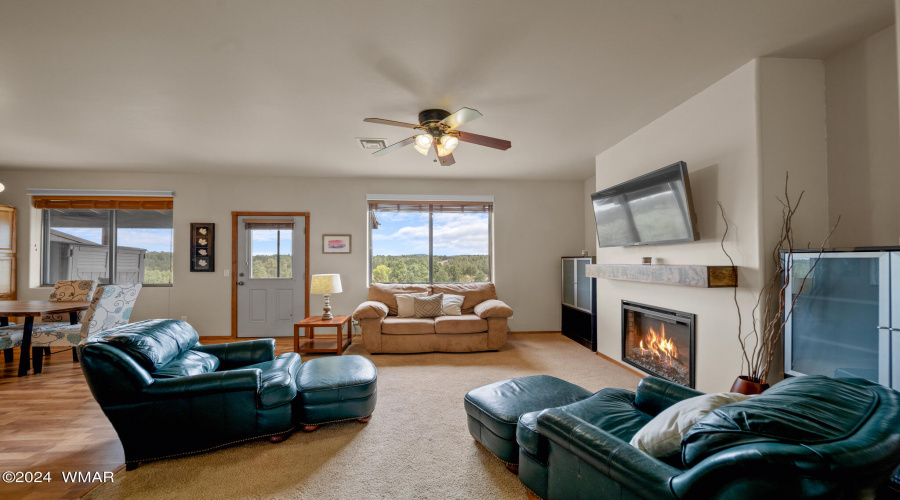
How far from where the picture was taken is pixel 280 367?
8.51 ft

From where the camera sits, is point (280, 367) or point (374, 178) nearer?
point (280, 367)

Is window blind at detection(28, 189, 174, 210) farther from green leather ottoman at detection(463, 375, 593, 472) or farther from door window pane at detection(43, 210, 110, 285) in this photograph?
green leather ottoman at detection(463, 375, 593, 472)

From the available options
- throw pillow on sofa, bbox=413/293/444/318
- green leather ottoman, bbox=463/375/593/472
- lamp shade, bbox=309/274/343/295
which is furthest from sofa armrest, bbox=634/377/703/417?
lamp shade, bbox=309/274/343/295

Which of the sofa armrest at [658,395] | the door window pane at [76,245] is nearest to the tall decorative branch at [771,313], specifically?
the sofa armrest at [658,395]

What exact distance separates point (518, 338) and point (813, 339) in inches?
137

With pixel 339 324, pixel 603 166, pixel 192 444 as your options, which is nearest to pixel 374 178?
pixel 339 324

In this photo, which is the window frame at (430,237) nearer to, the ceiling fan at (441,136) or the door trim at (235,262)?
the door trim at (235,262)

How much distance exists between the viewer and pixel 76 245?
510cm

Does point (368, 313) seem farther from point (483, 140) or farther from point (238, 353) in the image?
point (483, 140)

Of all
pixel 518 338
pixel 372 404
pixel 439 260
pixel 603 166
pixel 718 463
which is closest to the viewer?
pixel 718 463

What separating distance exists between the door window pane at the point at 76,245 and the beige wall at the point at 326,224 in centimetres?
17

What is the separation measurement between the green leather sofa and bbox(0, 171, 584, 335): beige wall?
4253 millimetres

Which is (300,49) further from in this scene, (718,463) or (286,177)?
(286,177)

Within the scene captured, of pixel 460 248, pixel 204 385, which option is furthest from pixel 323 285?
pixel 204 385
